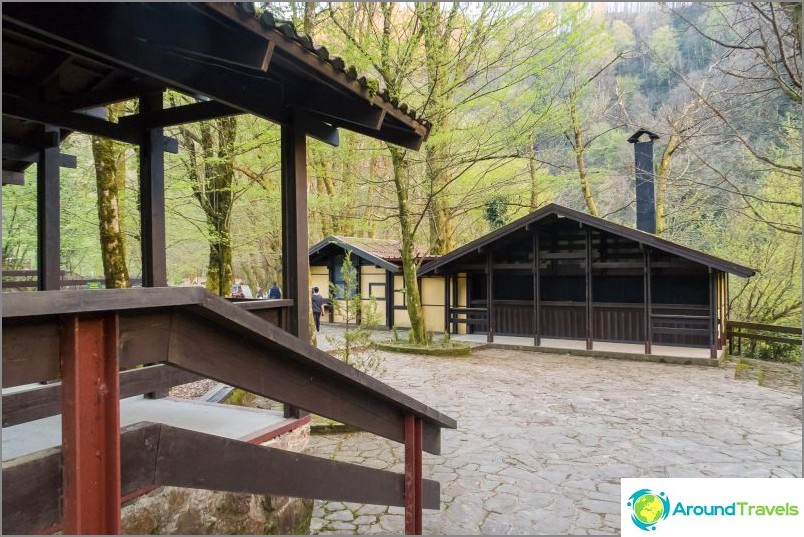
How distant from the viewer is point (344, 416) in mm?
2227

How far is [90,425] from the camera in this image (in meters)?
1.22

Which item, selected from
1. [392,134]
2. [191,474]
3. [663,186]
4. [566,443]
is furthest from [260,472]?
[663,186]

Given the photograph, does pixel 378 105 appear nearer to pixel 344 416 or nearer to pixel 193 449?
pixel 344 416

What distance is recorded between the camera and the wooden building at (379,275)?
698 inches

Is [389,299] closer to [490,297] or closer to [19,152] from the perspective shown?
[490,297]

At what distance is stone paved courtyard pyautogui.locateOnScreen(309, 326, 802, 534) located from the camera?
4488 mm

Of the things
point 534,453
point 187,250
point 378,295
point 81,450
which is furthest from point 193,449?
point 187,250

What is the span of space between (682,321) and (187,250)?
17701mm

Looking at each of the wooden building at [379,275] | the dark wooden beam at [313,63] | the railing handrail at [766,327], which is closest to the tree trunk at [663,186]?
the railing handrail at [766,327]

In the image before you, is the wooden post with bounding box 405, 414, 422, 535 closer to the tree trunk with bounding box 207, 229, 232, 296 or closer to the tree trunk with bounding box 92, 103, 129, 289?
the tree trunk with bounding box 92, 103, 129, 289

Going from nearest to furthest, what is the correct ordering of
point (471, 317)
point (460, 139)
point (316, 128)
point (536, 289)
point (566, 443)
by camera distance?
point (316, 128)
point (566, 443)
point (460, 139)
point (536, 289)
point (471, 317)

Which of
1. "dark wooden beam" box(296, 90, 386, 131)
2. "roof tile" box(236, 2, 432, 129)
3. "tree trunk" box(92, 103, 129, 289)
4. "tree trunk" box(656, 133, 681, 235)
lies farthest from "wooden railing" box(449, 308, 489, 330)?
"dark wooden beam" box(296, 90, 386, 131)

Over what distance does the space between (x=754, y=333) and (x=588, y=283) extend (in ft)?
15.4

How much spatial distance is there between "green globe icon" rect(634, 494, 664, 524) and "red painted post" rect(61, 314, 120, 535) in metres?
3.40
